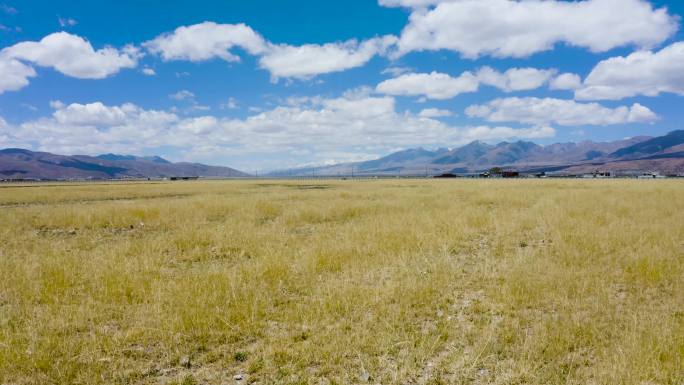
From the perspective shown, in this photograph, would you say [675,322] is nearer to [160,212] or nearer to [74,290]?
[74,290]

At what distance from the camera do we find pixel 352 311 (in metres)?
7.40

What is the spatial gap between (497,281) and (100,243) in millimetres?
15141

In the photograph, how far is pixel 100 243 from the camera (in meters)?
15.7

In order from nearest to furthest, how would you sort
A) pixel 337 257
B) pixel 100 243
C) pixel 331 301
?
pixel 331 301 < pixel 337 257 < pixel 100 243

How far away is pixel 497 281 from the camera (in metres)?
9.19

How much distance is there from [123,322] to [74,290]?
272 centimetres

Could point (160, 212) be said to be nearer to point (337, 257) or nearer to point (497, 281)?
point (337, 257)

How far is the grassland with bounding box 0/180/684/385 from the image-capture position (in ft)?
17.5

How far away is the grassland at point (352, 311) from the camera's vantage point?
534 centimetres

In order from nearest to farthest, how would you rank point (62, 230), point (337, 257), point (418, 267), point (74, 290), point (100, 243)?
point (74, 290)
point (418, 267)
point (337, 257)
point (100, 243)
point (62, 230)

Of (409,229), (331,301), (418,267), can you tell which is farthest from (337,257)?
(409,229)

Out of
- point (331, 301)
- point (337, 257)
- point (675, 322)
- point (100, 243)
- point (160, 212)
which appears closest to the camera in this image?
point (675, 322)

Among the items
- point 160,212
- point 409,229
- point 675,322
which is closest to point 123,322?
point 675,322

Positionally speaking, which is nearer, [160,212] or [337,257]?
[337,257]
